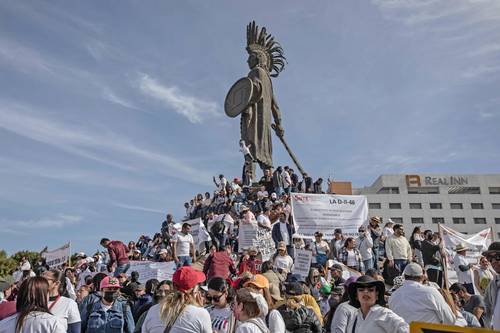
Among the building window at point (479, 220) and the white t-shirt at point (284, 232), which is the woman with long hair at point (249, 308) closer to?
the white t-shirt at point (284, 232)

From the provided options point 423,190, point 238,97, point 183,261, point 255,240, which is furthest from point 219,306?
point 423,190

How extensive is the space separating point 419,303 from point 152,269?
7958 millimetres

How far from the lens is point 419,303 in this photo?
4.41 metres

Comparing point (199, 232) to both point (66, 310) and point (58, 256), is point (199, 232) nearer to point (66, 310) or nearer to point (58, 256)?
point (58, 256)

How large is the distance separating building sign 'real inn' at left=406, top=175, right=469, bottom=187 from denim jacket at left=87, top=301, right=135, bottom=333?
9099 centimetres

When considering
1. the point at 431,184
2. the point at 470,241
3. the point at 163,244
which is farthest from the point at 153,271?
the point at 431,184

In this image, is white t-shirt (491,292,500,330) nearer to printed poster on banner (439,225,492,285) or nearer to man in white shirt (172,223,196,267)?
printed poster on banner (439,225,492,285)

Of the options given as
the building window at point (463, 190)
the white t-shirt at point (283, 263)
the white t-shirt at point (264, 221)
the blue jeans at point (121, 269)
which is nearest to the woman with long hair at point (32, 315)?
the white t-shirt at point (283, 263)

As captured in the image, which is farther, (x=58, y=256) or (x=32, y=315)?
(x=58, y=256)

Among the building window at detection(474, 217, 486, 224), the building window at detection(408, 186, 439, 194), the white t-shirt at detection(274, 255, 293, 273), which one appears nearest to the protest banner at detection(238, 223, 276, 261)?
the white t-shirt at detection(274, 255, 293, 273)

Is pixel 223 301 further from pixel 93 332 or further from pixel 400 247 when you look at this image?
pixel 400 247

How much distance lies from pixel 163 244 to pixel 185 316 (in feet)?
40.9

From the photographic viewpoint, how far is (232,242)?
15992 millimetres

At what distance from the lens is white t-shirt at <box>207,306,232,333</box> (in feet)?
14.8
